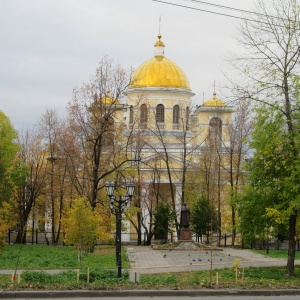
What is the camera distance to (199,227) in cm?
4344

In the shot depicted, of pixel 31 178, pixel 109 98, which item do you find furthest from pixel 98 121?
pixel 31 178

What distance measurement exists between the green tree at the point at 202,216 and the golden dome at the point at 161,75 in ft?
55.3

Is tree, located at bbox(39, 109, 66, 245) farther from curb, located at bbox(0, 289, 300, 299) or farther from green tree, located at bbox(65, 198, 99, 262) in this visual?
curb, located at bbox(0, 289, 300, 299)

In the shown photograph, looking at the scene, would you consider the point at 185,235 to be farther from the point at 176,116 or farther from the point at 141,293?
the point at 141,293

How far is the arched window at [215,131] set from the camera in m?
49.6

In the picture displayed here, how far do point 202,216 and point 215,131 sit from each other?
1145cm

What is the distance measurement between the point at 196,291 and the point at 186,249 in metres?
20.7

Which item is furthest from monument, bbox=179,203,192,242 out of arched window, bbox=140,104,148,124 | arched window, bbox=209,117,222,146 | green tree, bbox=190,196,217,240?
arched window, bbox=140,104,148,124

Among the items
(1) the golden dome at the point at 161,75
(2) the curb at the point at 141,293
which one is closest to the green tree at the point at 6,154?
(1) the golden dome at the point at 161,75

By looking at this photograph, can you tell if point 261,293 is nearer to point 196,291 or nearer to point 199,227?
point 196,291

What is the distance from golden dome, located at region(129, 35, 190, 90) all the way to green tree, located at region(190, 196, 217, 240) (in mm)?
16869

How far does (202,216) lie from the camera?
43.0 meters

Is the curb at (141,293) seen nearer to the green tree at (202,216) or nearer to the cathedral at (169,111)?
the green tree at (202,216)

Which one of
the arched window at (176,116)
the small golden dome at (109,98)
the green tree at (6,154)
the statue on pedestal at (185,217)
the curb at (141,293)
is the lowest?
the curb at (141,293)
